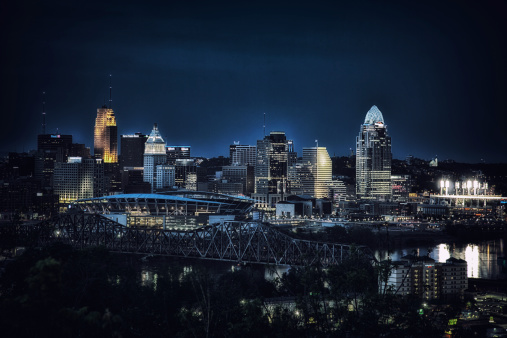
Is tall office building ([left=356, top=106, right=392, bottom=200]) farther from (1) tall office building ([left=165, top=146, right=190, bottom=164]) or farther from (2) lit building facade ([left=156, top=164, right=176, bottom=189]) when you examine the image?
(1) tall office building ([left=165, top=146, right=190, bottom=164])

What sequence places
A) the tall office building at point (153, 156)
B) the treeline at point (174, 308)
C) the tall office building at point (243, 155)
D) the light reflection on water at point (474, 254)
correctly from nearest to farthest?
the treeline at point (174, 308) < the light reflection on water at point (474, 254) < the tall office building at point (153, 156) < the tall office building at point (243, 155)

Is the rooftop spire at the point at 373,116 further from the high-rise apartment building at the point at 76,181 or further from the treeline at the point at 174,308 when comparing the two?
the treeline at the point at 174,308

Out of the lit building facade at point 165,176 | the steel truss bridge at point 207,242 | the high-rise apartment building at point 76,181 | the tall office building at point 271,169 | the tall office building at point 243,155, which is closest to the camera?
the steel truss bridge at point 207,242

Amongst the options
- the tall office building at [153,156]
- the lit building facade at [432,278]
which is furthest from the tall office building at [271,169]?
the lit building facade at [432,278]

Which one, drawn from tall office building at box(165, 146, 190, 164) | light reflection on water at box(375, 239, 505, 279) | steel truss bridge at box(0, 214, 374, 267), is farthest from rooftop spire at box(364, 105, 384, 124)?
steel truss bridge at box(0, 214, 374, 267)

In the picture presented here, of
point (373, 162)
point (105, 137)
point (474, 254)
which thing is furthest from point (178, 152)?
point (474, 254)

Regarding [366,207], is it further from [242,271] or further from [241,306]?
[241,306]
